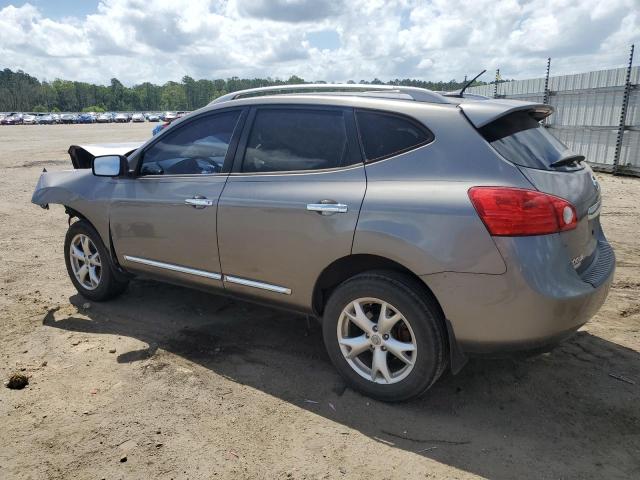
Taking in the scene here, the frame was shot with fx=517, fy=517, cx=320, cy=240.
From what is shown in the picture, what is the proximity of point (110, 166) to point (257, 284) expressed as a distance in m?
1.76

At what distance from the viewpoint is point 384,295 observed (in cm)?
299

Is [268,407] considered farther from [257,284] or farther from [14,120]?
[14,120]

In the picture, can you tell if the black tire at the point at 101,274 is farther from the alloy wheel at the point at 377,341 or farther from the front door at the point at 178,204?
the alloy wheel at the point at 377,341

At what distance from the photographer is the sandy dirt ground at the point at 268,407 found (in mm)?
2689

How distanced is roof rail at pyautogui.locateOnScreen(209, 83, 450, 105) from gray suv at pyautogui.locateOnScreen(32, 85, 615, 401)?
0.06ft

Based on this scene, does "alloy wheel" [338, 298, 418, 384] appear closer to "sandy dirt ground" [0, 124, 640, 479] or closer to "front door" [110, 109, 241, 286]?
"sandy dirt ground" [0, 124, 640, 479]

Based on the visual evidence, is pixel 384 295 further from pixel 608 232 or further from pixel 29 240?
pixel 29 240

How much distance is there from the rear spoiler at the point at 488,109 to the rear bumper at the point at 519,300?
75 centimetres

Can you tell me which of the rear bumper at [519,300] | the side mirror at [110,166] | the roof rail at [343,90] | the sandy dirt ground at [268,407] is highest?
the roof rail at [343,90]

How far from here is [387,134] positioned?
315 cm

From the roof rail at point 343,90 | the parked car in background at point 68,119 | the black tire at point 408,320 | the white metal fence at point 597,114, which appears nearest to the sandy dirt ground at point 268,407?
the black tire at point 408,320

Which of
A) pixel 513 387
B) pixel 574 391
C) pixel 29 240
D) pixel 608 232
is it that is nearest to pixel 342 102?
pixel 513 387

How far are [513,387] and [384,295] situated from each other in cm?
115

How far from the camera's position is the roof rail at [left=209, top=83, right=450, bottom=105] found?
326 cm
